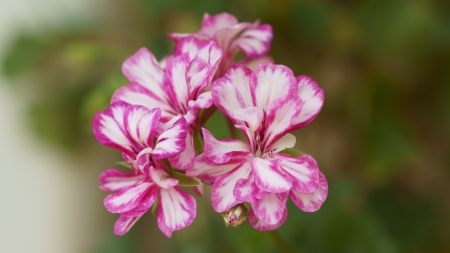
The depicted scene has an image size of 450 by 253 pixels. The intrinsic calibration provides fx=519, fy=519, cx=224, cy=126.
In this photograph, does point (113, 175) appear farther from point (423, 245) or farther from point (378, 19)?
Answer: point (423, 245)

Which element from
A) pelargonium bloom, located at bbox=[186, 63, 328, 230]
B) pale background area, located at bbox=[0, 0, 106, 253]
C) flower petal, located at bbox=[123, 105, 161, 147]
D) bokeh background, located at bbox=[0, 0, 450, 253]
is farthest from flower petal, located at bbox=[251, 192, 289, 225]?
pale background area, located at bbox=[0, 0, 106, 253]

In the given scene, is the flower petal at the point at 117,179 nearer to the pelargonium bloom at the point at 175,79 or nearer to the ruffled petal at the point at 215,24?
the pelargonium bloom at the point at 175,79

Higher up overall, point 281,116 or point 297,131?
point 281,116

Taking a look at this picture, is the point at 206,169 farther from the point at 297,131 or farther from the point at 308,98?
the point at 297,131

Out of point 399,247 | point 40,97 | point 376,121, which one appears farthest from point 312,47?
point 40,97

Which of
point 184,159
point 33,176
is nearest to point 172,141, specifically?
point 184,159

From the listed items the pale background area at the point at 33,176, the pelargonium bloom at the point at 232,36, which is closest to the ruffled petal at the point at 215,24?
the pelargonium bloom at the point at 232,36
